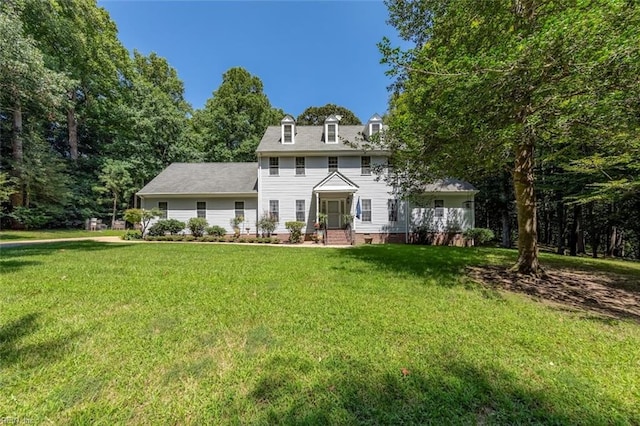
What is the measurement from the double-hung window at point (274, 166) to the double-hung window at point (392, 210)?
742cm

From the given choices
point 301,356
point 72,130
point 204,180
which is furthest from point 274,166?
point 72,130

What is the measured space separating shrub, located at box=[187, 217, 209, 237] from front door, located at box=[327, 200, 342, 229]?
783 centimetres

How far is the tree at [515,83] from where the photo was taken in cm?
388

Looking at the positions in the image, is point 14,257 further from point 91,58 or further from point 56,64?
point 91,58

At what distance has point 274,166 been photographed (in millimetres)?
16828

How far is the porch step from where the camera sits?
1548 cm

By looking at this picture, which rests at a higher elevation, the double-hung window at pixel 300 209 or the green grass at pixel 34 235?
the double-hung window at pixel 300 209

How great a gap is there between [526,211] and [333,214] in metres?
11.1

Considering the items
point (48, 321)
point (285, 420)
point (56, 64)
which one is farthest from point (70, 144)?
point (285, 420)

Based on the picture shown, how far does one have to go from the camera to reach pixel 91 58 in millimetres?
21891

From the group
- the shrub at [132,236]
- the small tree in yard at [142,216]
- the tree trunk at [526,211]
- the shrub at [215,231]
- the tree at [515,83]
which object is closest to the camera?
the tree at [515,83]

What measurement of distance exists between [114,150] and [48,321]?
26.3m

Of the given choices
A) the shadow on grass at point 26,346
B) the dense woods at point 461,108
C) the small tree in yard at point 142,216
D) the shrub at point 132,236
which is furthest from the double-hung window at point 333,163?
the shadow on grass at point 26,346

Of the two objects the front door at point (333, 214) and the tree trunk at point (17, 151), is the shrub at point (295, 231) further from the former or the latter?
the tree trunk at point (17, 151)
